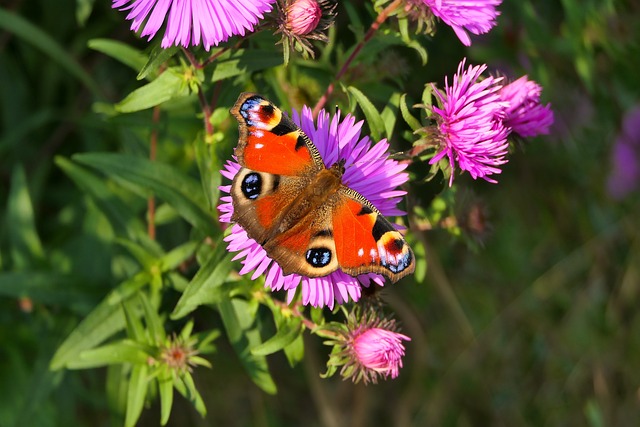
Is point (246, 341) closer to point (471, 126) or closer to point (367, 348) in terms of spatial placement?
point (367, 348)

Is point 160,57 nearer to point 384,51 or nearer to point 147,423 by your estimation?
point 384,51

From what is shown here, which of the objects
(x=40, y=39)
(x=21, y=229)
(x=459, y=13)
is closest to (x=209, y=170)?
(x=459, y=13)

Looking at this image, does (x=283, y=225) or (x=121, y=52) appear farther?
(x=121, y=52)

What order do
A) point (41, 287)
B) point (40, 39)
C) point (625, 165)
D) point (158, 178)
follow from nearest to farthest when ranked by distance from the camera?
point (158, 178) → point (41, 287) → point (40, 39) → point (625, 165)

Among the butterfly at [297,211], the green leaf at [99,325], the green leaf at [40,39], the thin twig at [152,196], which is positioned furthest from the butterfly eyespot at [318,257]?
the green leaf at [40,39]

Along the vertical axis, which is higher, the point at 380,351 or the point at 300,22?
the point at 300,22

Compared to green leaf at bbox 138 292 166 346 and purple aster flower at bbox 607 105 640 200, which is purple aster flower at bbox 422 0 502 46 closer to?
green leaf at bbox 138 292 166 346

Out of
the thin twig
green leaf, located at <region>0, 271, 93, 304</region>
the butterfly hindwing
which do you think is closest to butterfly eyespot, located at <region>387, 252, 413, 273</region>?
the butterfly hindwing
